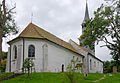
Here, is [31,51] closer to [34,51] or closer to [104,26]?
[34,51]

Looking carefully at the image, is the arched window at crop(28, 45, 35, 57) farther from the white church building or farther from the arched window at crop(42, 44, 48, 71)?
the arched window at crop(42, 44, 48, 71)

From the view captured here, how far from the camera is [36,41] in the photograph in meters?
28.8

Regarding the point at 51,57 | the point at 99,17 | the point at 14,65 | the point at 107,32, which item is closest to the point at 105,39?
the point at 107,32

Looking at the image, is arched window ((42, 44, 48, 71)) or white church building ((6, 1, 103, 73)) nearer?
white church building ((6, 1, 103, 73))

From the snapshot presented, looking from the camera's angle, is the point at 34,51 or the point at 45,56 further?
the point at 45,56

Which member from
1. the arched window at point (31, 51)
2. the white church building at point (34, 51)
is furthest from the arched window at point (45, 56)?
the arched window at point (31, 51)

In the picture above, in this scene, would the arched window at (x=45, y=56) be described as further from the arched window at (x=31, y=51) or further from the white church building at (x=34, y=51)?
the arched window at (x=31, y=51)

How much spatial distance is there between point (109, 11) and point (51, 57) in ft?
42.9

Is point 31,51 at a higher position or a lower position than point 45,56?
higher

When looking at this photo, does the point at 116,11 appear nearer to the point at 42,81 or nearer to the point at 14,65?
the point at 42,81

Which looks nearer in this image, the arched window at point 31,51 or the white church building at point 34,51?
the white church building at point 34,51

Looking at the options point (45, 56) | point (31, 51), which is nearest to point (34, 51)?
point (31, 51)

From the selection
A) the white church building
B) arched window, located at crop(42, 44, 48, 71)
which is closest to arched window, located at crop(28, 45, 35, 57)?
the white church building

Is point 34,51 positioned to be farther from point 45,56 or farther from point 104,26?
point 104,26
